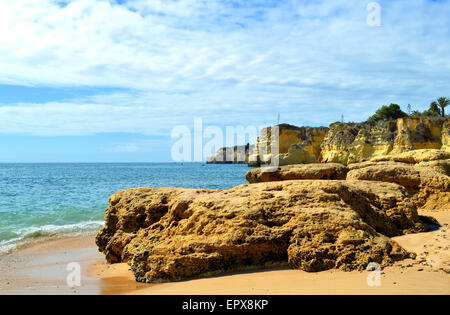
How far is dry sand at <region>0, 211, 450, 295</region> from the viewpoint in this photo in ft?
12.8

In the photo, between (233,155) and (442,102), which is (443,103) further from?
(233,155)

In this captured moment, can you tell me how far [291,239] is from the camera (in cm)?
501

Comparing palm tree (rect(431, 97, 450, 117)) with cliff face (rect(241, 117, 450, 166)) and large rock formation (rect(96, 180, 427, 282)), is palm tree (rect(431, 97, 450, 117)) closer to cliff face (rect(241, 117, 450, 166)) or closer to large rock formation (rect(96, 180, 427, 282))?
cliff face (rect(241, 117, 450, 166))

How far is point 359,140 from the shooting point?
4112 cm

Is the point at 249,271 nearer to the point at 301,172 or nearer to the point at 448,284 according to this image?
the point at 448,284

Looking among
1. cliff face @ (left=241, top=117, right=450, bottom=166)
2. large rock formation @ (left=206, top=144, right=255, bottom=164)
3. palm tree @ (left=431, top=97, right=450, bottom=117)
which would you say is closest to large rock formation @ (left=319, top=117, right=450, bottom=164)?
cliff face @ (left=241, top=117, right=450, bottom=166)

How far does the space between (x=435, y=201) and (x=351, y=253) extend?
4.88 m

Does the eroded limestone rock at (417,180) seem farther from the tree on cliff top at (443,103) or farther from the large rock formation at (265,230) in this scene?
the tree on cliff top at (443,103)

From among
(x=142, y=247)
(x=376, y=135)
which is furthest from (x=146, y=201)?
(x=376, y=135)

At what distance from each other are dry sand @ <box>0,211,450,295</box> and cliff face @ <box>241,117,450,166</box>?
16549 millimetres

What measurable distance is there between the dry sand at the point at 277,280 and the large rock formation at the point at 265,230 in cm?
21

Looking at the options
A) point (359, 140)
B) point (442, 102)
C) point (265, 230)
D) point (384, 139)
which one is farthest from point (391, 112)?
point (265, 230)

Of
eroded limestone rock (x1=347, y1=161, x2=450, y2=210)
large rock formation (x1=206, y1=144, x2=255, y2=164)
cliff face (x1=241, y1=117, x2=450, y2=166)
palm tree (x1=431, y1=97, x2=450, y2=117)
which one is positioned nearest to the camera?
eroded limestone rock (x1=347, y1=161, x2=450, y2=210)

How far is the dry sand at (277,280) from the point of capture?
3896 millimetres
